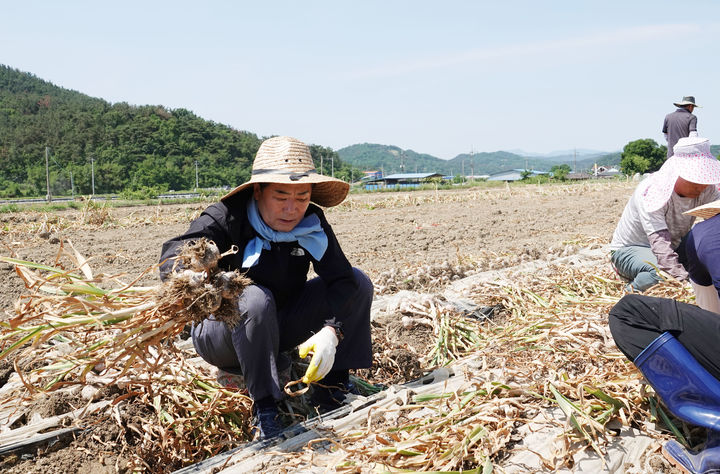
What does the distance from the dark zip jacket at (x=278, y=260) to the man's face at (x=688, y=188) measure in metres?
1.95

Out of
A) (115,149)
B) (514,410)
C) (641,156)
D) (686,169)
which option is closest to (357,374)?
(514,410)

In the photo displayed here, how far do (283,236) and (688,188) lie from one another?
227 cm

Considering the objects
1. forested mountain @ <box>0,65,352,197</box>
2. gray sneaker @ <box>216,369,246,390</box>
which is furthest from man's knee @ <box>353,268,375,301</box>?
forested mountain @ <box>0,65,352,197</box>

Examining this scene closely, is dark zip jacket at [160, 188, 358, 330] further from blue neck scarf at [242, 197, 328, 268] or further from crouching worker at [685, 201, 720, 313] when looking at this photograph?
crouching worker at [685, 201, 720, 313]

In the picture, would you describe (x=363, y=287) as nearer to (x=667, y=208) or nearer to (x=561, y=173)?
(x=667, y=208)

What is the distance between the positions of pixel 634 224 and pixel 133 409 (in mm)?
3063

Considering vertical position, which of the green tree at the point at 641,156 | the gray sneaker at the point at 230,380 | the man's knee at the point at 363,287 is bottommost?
the gray sneaker at the point at 230,380

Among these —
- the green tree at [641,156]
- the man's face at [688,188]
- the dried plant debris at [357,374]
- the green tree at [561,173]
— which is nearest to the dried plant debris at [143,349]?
the dried plant debris at [357,374]

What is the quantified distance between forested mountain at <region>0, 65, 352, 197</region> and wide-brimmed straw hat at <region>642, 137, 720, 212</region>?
4463cm

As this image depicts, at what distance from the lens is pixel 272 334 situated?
204 cm

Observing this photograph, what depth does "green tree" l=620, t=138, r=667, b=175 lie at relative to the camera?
6284cm

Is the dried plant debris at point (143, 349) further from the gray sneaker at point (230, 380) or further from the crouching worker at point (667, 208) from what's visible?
the crouching worker at point (667, 208)

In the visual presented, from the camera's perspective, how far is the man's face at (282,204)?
2.14 metres

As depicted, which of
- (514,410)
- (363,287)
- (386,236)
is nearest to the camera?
(514,410)
